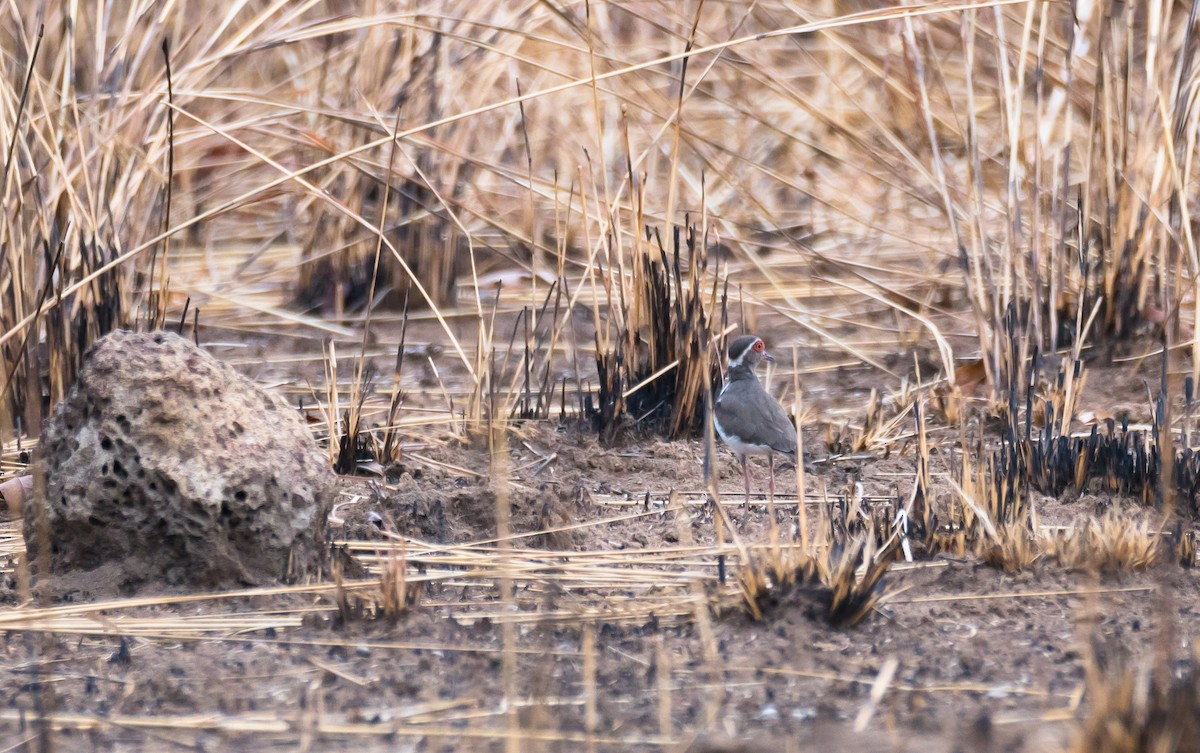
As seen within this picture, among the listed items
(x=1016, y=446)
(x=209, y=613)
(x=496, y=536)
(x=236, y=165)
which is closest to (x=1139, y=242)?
(x=1016, y=446)

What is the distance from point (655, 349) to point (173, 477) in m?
2.24

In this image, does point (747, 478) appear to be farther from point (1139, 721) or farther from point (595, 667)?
point (1139, 721)

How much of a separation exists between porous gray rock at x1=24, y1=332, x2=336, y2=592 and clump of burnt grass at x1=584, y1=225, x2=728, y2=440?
5.25ft

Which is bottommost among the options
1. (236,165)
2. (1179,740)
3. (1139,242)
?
(1179,740)

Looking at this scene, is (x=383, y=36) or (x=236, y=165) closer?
(x=383, y=36)

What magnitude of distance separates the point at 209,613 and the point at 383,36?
4.10 metres

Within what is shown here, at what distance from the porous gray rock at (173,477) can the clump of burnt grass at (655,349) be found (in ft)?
5.25

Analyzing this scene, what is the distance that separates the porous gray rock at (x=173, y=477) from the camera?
→ 11.4 feet

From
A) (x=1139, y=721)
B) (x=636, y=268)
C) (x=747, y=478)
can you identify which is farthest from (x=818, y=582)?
(x=636, y=268)

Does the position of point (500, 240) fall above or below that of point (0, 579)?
above

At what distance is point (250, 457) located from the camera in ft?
11.5

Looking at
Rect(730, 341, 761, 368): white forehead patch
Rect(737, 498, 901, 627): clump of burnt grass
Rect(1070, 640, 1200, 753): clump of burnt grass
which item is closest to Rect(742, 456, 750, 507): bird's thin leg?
Rect(730, 341, 761, 368): white forehead patch

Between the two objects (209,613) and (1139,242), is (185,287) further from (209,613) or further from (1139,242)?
(1139,242)

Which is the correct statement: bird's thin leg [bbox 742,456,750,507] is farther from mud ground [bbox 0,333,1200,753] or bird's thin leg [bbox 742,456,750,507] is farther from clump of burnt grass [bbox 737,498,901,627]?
clump of burnt grass [bbox 737,498,901,627]
